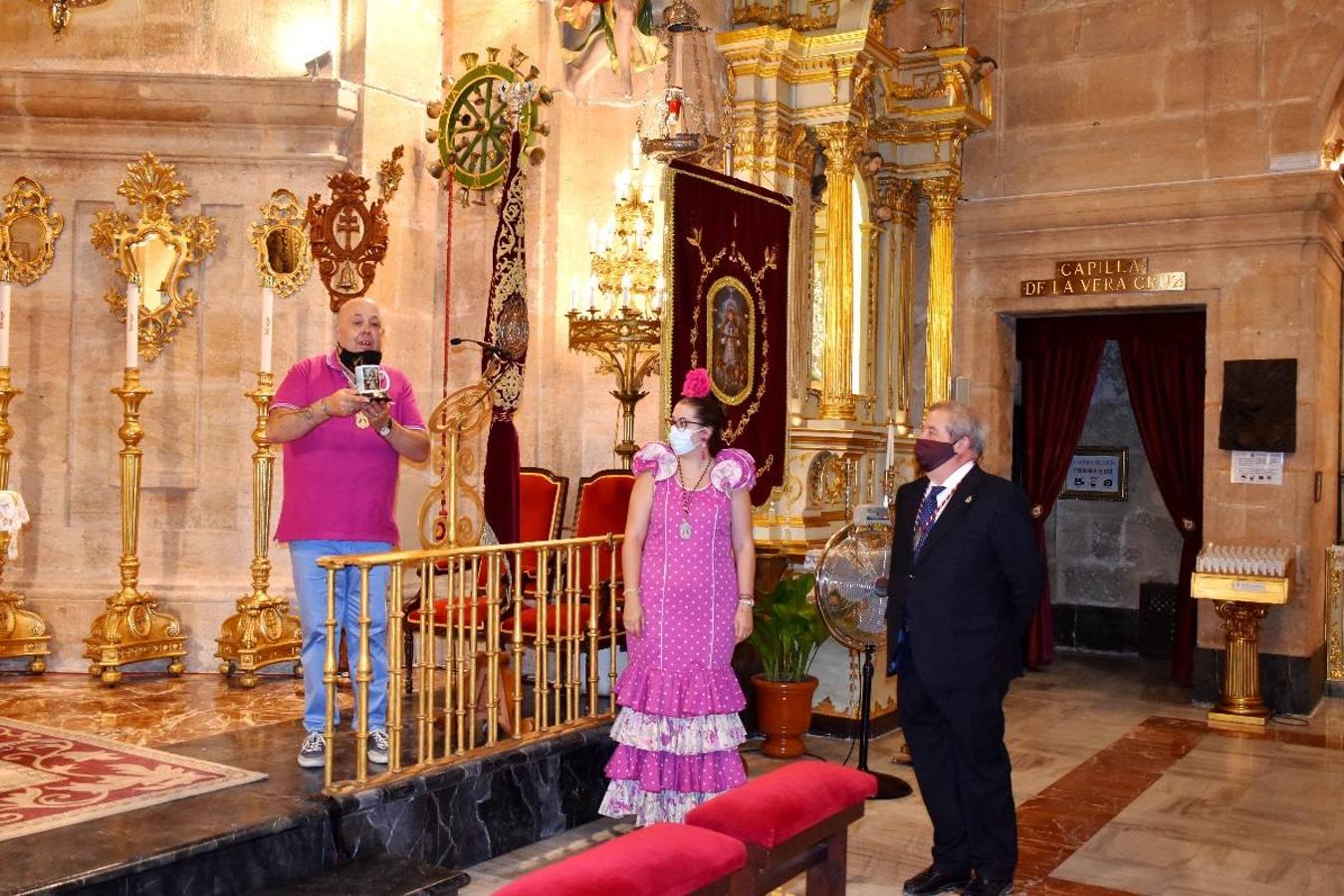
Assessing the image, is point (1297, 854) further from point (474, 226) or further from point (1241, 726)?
point (474, 226)

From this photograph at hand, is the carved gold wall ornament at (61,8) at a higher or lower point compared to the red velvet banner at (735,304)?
higher

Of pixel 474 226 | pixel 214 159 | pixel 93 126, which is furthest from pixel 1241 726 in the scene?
pixel 93 126

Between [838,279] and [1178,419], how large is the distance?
337 centimetres

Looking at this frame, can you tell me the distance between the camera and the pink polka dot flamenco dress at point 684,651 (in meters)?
4.61

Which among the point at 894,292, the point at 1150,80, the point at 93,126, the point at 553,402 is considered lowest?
the point at 553,402

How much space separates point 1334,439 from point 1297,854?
4763mm

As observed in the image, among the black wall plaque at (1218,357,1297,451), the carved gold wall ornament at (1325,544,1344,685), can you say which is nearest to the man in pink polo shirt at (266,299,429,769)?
the black wall plaque at (1218,357,1297,451)

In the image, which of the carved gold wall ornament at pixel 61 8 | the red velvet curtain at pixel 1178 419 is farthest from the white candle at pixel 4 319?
the red velvet curtain at pixel 1178 419

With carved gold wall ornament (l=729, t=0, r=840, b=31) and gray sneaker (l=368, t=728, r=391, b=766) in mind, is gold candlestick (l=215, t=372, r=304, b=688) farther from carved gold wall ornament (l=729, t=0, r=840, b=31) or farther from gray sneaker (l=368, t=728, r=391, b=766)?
carved gold wall ornament (l=729, t=0, r=840, b=31)

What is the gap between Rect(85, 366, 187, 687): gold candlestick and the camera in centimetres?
609

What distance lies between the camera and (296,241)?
22.2 feet

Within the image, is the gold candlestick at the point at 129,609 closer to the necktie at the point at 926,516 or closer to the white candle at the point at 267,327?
the white candle at the point at 267,327

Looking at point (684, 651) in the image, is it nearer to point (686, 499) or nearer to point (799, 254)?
point (686, 499)

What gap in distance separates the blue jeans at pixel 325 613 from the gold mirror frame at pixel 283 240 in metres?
2.68
